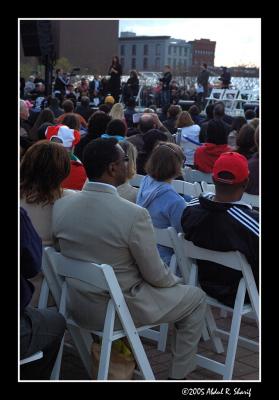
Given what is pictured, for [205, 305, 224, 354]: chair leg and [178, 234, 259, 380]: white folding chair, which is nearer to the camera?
[178, 234, 259, 380]: white folding chair

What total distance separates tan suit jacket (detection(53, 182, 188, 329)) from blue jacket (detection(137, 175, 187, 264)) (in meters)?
0.98

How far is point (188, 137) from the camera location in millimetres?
9766

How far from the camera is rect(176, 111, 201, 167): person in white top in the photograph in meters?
9.67

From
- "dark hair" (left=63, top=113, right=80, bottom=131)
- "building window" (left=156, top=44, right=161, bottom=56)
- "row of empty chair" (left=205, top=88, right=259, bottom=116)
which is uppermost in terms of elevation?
"building window" (left=156, top=44, right=161, bottom=56)

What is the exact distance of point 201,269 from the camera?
4.10 metres

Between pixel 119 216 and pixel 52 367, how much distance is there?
2.98 ft

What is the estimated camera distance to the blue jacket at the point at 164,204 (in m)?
4.57

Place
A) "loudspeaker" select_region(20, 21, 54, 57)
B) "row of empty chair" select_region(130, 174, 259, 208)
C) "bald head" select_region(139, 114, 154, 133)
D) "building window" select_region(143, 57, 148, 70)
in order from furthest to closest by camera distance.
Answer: "building window" select_region(143, 57, 148, 70) < "loudspeaker" select_region(20, 21, 54, 57) < "bald head" select_region(139, 114, 154, 133) < "row of empty chair" select_region(130, 174, 259, 208)

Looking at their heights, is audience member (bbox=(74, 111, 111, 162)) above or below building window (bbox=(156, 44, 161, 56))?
below

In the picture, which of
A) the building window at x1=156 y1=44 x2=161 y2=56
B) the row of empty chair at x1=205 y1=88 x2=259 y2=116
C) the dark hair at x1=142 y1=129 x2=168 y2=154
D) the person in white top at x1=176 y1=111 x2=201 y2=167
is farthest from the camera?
the building window at x1=156 y1=44 x2=161 y2=56

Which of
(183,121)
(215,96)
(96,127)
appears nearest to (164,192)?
(96,127)

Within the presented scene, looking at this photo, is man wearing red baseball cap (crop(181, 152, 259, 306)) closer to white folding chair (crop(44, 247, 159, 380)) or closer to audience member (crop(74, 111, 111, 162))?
white folding chair (crop(44, 247, 159, 380))

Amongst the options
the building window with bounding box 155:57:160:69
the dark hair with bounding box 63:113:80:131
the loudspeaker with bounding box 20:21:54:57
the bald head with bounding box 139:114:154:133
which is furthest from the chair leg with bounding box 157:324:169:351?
the building window with bounding box 155:57:160:69
